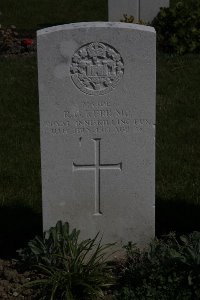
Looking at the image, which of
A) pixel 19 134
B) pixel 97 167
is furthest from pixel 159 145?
pixel 97 167

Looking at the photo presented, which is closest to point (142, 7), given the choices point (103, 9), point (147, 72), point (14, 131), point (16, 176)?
point (103, 9)

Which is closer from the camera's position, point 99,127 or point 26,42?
point 99,127

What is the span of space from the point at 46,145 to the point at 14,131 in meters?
3.20

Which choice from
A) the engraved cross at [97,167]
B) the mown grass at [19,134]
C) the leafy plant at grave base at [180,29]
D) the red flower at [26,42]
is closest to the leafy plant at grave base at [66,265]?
the engraved cross at [97,167]

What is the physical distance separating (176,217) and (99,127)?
1413 millimetres

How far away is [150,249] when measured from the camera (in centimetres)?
564

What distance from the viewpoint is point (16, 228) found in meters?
6.52

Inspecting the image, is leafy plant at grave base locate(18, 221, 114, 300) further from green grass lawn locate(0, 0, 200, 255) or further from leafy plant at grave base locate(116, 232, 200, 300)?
green grass lawn locate(0, 0, 200, 255)

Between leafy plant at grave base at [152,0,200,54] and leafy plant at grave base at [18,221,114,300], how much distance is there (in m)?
6.02

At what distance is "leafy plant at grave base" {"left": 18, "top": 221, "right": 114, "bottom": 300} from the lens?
5297 millimetres

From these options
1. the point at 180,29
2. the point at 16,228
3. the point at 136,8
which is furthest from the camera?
the point at 136,8

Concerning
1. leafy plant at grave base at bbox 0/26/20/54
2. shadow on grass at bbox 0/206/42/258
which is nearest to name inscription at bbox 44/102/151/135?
shadow on grass at bbox 0/206/42/258

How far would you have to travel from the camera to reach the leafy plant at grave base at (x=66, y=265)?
17.4ft

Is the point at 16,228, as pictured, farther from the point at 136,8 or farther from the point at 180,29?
the point at 136,8
